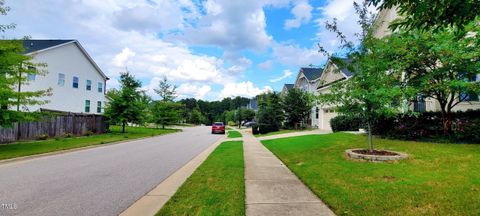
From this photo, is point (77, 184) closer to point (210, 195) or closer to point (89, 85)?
point (210, 195)

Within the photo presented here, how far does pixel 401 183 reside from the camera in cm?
674

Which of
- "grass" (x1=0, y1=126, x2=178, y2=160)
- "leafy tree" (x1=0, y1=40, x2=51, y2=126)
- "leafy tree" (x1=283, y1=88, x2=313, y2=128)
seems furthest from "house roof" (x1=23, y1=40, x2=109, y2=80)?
"leafy tree" (x1=283, y1=88, x2=313, y2=128)

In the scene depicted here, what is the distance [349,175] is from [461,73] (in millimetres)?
9804

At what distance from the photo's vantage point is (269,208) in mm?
5320

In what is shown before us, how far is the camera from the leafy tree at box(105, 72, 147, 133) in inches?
1180

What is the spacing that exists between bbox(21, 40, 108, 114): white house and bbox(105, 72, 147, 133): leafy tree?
5.06 meters

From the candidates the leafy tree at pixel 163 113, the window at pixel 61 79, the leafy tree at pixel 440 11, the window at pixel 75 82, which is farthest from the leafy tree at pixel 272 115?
the leafy tree at pixel 440 11

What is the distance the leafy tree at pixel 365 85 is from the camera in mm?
10383


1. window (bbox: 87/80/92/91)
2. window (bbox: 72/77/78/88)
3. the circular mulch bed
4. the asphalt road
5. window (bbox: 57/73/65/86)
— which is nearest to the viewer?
the asphalt road

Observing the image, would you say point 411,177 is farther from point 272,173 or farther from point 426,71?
point 426,71

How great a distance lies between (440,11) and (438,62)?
13.6 metres

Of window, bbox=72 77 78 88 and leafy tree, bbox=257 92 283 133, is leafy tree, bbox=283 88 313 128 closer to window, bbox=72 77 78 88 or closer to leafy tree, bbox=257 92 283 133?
leafy tree, bbox=257 92 283 133

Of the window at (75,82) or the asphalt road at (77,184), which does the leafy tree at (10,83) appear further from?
the window at (75,82)

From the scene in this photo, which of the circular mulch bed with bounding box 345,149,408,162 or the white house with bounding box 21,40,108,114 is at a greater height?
the white house with bounding box 21,40,108,114
